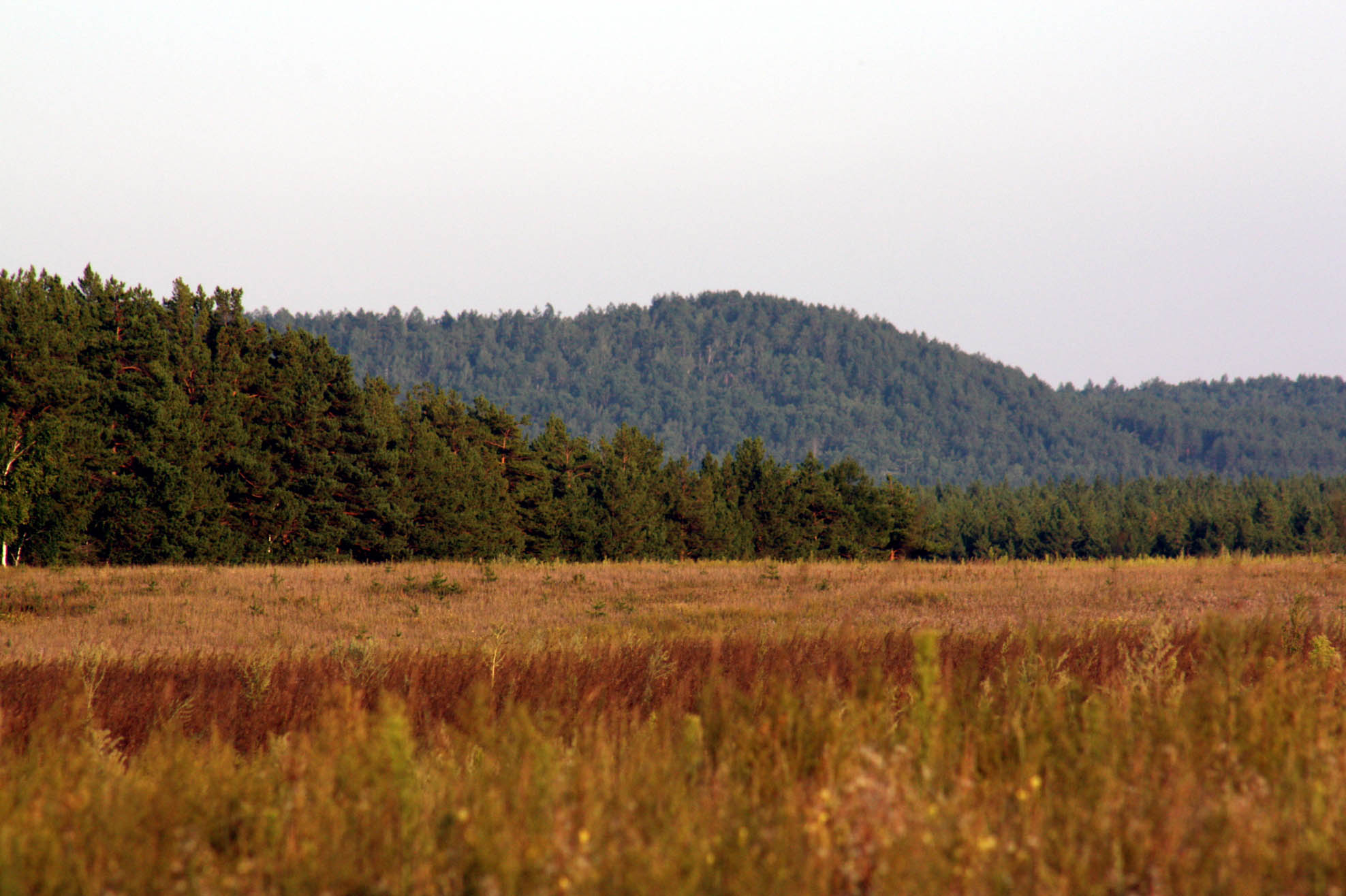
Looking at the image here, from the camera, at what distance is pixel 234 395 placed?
148ft

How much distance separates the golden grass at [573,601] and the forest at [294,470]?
10946 millimetres

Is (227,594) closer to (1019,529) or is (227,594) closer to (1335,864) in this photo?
(1335,864)

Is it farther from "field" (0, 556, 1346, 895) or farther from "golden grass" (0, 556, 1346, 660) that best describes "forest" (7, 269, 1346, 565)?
"field" (0, 556, 1346, 895)

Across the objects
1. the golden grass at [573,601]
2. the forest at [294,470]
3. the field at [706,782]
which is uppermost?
the forest at [294,470]

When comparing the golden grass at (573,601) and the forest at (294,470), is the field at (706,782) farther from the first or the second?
the forest at (294,470)

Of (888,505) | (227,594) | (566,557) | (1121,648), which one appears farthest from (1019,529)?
(1121,648)

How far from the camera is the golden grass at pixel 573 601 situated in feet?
54.1

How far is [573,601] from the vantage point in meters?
24.7

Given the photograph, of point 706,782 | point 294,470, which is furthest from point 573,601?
point 294,470

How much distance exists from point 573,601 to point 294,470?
2655 centimetres

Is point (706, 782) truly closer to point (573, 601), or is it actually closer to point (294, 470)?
point (573, 601)

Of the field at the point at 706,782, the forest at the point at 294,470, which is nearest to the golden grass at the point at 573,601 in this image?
the field at the point at 706,782

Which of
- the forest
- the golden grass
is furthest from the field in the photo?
the forest

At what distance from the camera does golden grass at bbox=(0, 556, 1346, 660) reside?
649 inches
